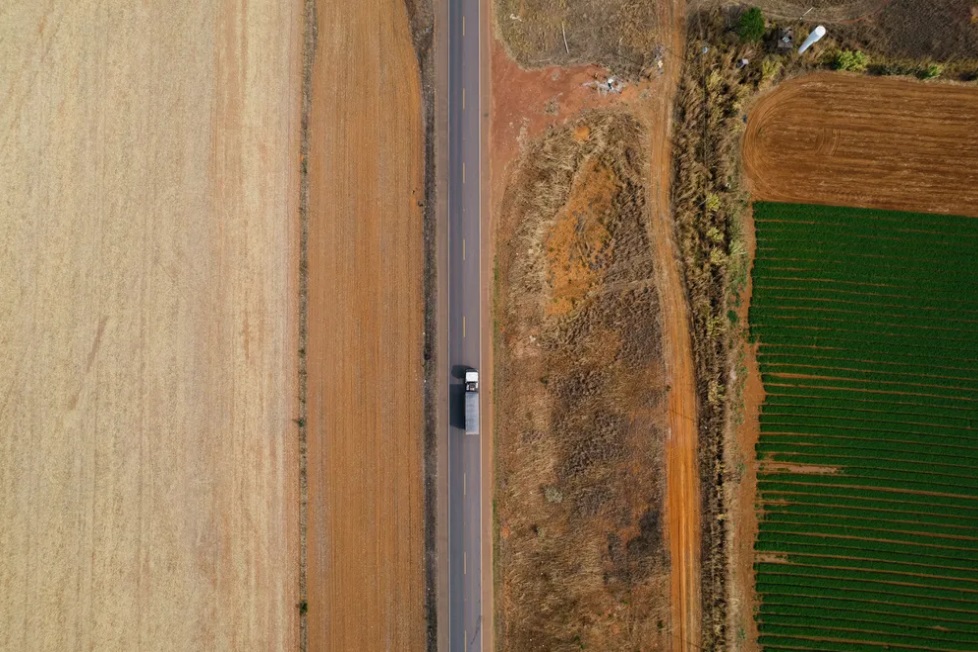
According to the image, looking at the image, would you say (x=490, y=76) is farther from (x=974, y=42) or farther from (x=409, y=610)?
(x=409, y=610)

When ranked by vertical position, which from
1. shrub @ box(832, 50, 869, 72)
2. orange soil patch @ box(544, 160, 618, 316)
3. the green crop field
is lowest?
the green crop field

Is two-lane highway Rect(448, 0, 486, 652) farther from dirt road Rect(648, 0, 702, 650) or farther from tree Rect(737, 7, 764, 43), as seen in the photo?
tree Rect(737, 7, 764, 43)

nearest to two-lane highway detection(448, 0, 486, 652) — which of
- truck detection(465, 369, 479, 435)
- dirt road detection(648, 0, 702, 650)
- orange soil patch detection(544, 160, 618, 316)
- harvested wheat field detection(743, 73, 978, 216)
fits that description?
truck detection(465, 369, 479, 435)

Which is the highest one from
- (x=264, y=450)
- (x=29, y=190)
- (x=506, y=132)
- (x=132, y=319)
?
(x=506, y=132)

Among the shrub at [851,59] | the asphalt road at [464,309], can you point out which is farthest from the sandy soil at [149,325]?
the shrub at [851,59]

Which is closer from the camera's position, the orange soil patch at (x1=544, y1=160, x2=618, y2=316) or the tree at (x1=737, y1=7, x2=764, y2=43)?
the tree at (x1=737, y1=7, x2=764, y2=43)

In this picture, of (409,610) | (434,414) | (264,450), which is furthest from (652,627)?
(264,450)

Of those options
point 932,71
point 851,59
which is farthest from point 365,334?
point 932,71
